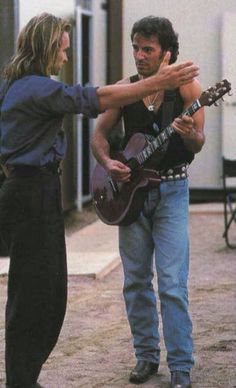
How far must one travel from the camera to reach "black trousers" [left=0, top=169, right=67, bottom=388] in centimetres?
515

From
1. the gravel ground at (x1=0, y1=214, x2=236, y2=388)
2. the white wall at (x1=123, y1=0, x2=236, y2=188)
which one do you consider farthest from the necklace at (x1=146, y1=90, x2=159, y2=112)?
the white wall at (x1=123, y1=0, x2=236, y2=188)

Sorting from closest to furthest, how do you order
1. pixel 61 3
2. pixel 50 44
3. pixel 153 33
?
pixel 50 44 < pixel 153 33 < pixel 61 3

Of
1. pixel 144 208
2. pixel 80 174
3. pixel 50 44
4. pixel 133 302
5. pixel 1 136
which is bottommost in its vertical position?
pixel 80 174

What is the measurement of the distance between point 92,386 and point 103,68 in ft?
31.3

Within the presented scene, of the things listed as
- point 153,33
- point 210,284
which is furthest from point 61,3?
point 153,33

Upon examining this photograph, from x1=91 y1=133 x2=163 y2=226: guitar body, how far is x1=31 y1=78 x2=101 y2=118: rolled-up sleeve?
0.68m

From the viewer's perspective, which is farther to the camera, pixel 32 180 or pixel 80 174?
pixel 80 174

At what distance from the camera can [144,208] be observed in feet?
18.2

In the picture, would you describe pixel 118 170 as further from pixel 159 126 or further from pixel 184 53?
pixel 184 53

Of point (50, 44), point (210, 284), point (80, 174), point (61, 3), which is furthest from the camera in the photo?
point (80, 174)

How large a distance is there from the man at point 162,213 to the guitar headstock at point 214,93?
0.19m

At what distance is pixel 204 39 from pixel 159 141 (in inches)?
356

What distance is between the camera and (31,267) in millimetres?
5160

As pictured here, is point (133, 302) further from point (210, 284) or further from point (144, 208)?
point (210, 284)
